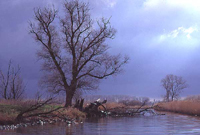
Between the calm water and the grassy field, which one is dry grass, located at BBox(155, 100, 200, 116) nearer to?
the grassy field

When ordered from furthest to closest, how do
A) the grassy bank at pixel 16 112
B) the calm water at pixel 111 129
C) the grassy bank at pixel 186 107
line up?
the grassy bank at pixel 186 107 < the grassy bank at pixel 16 112 < the calm water at pixel 111 129

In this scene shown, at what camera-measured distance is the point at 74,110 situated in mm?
26016

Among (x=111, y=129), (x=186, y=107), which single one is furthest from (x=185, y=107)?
(x=111, y=129)

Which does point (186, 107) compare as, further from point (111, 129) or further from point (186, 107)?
point (111, 129)

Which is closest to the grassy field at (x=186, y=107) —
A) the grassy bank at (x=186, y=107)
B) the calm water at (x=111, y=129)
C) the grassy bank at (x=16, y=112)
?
the grassy bank at (x=186, y=107)

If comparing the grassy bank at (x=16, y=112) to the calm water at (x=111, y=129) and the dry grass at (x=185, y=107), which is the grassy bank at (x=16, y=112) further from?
the dry grass at (x=185, y=107)

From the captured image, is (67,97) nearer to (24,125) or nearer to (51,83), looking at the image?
(51,83)

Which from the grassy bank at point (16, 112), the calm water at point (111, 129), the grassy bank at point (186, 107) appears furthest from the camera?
the grassy bank at point (186, 107)

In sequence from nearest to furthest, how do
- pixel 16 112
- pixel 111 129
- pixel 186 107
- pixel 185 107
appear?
pixel 111 129
pixel 16 112
pixel 186 107
pixel 185 107

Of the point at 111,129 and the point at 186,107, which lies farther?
the point at 186,107

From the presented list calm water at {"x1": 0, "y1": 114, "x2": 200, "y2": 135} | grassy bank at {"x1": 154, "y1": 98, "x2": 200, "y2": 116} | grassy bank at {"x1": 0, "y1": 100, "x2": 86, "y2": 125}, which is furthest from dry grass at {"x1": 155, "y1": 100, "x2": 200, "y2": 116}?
calm water at {"x1": 0, "y1": 114, "x2": 200, "y2": 135}

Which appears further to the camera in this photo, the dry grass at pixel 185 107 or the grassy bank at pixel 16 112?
the dry grass at pixel 185 107

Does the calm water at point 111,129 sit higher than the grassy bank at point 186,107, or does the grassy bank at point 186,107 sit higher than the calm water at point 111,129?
the grassy bank at point 186,107

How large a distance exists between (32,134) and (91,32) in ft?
69.8
